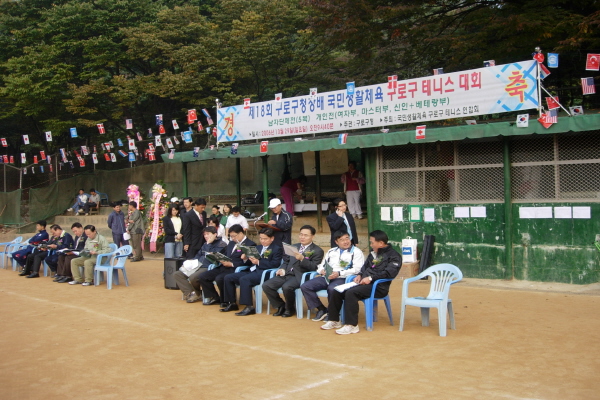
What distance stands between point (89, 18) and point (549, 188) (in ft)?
66.0

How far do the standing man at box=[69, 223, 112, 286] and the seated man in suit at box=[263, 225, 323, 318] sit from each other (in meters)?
4.75

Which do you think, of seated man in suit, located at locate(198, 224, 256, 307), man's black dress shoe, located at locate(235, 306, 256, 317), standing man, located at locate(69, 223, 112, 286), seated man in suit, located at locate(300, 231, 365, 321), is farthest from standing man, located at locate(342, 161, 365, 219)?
seated man in suit, located at locate(300, 231, 365, 321)

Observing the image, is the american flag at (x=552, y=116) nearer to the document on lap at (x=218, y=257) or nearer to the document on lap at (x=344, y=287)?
the document on lap at (x=344, y=287)

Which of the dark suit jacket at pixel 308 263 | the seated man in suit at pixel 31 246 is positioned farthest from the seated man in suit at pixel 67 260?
the dark suit jacket at pixel 308 263

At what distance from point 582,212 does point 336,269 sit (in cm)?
480

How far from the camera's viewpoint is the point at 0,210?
2455cm

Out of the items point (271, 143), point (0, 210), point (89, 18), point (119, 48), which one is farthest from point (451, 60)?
point (0, 210)

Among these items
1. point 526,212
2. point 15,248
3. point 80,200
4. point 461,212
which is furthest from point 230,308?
point 80,200

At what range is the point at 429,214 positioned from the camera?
1148 centimetres

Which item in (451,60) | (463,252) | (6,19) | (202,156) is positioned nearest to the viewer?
(463,252)

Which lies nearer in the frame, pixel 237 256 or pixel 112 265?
pixel 237 256

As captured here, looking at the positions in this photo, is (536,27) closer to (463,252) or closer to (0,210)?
(463,252)

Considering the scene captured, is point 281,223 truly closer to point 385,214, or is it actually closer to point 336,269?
point 336,269

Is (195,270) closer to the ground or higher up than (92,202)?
closer to the ground
